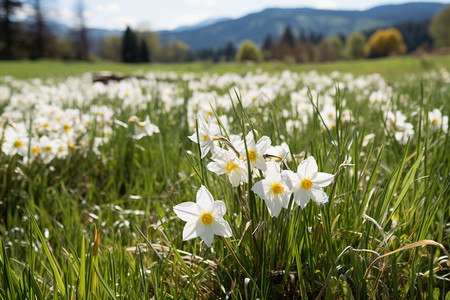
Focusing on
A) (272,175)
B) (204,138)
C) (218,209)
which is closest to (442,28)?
(204,138)

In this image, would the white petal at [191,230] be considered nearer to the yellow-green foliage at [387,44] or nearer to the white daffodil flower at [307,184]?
the white daffodil flower at [307,184]

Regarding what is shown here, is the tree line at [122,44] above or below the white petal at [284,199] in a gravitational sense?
above

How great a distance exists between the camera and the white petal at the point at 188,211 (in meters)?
1.13

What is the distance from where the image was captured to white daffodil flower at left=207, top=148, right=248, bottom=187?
1.18m

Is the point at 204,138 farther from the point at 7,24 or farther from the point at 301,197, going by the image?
the point at 7,24

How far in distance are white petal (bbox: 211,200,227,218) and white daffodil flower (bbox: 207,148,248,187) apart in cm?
10

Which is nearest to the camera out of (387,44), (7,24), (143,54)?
(7,24)

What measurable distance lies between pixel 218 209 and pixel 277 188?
0.18 meters

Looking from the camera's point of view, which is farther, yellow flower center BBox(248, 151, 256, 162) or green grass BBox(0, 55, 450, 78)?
green grass BBox(0, 55, 450, 78)

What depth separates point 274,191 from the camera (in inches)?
44.3

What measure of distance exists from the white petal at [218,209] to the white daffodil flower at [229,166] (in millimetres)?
97

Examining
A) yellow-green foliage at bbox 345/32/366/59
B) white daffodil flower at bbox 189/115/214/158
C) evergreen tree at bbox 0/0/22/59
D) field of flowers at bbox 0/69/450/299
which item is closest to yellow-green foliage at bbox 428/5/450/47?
yellow-green foliage at bbox 345/32/366/59

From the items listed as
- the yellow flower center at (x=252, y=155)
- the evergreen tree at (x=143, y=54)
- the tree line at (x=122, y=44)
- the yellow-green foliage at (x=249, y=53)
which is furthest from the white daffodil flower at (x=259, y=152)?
the yellow-green foliage at (x=249, y=53)

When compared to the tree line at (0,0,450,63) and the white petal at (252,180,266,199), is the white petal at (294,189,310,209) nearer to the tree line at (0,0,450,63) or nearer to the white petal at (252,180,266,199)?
the white petal at (252,180,266,199)
